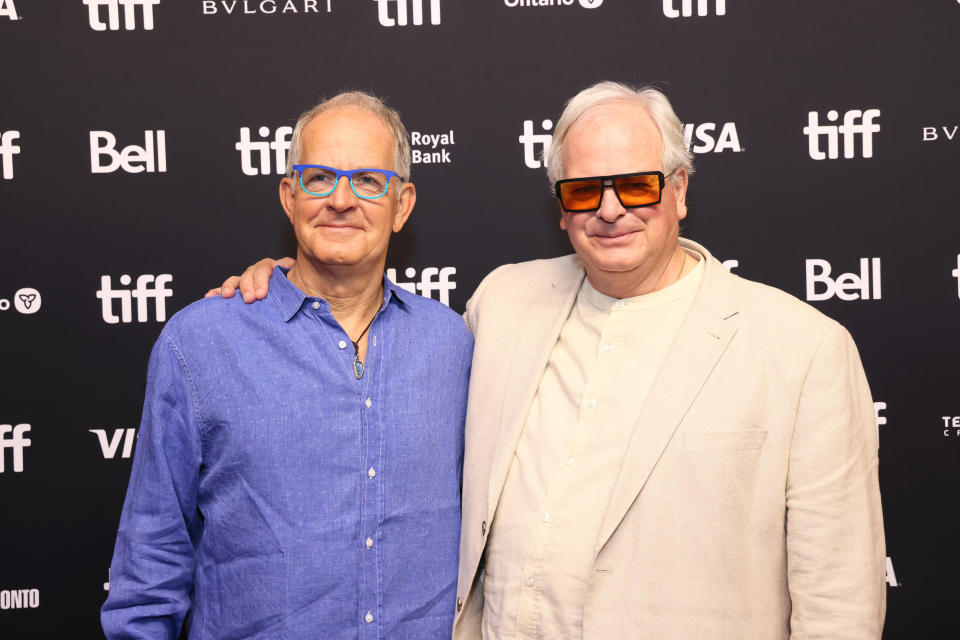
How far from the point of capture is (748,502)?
1.61 m

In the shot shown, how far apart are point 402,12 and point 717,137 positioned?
1025mm

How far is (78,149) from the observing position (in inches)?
93.1

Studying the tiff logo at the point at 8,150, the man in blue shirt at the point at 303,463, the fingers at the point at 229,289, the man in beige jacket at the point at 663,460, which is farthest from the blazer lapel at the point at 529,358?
the tiff logo at the point at 8,150

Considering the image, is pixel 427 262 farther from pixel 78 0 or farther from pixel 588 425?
pixel 78 0

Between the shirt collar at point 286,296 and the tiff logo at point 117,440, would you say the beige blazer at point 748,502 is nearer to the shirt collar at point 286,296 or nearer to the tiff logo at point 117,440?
the shirt collar at point 286,296

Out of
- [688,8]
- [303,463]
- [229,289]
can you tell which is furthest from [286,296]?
[688,8]

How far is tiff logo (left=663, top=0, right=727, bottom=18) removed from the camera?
235 centimetres

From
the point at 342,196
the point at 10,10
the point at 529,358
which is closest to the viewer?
the point at 342,196

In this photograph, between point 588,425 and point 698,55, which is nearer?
point 588,425

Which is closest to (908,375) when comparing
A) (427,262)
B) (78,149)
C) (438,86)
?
(427,262)


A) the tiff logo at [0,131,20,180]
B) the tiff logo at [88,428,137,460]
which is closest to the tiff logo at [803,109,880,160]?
the tiff logo at [88,428,137,460]

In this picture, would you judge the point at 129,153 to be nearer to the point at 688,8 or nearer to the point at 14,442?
the point at 14,442

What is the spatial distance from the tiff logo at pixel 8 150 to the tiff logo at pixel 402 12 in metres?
1.16

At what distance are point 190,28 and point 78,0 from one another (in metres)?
0.34
